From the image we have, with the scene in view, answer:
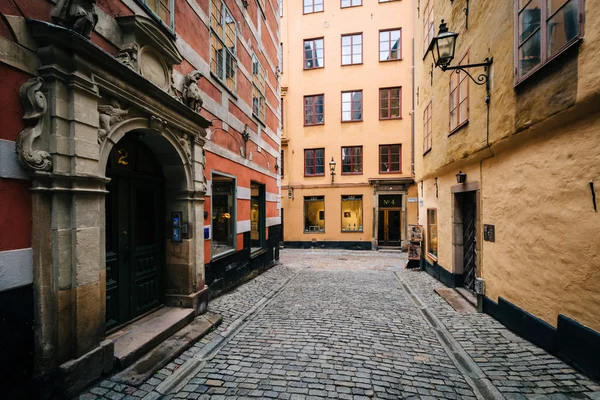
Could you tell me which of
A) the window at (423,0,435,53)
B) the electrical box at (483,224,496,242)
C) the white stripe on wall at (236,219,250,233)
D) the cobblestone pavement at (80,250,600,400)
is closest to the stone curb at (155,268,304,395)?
the cobblestone pavement at (80,250,600,400)

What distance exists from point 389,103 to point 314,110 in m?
4.38

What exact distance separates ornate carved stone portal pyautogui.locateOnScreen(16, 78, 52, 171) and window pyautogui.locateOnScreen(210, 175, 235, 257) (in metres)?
4.37

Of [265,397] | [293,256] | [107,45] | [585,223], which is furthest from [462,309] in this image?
[293,256]

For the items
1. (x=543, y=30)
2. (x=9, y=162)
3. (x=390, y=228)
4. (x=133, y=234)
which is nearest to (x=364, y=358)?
(x=133, y=234)

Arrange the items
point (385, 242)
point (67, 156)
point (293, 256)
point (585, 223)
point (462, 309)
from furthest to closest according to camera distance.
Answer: point (385, 242) < point (293, 256) < point (462, 309) < point (585, 223) < point (67, 156)

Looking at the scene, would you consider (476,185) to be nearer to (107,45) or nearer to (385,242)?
(107,45)

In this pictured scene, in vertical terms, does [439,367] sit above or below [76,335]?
below

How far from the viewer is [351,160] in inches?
695

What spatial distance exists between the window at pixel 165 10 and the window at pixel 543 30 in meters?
5.66

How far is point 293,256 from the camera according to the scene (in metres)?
14.7

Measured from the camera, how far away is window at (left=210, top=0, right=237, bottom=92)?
6.75 m

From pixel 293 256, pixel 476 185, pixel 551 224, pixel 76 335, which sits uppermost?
pixel 476 185

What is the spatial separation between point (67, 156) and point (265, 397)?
3.32 metres

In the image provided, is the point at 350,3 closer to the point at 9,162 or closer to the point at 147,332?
the point at 9,162
